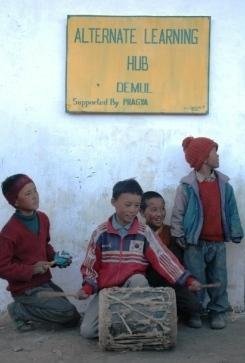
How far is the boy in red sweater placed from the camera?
5102mm

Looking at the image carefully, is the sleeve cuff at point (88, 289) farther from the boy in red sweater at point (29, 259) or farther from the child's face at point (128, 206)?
the child's face at point (128, 206)

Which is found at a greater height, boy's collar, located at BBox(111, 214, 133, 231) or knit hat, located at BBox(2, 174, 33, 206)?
knit hat, located at BBox(2, 174, 33, 206)

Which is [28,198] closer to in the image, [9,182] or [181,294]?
[9,182]

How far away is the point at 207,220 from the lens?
5.39m

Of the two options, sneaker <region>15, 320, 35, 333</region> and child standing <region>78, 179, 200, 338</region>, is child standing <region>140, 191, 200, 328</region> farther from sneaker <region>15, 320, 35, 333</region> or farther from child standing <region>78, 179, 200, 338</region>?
sneaker <region>15, 320, 35, 333</region>

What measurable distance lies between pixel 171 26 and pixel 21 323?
2.45 m

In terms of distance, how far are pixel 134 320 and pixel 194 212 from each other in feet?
3.57

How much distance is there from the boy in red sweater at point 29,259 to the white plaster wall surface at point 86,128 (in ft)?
1.37

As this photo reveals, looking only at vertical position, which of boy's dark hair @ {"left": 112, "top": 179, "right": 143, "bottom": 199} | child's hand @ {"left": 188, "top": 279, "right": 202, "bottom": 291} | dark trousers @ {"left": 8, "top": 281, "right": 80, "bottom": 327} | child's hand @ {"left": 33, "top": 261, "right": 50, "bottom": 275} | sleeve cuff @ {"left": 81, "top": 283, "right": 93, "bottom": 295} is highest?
boy's dark hair @ {"left": 112, "top": 179, "right": 143, "bottom": 199}

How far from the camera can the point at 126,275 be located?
4.97m

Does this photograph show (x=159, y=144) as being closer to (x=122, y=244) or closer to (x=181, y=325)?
(x=122, y=244)

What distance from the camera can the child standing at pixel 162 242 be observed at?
5.25 metres

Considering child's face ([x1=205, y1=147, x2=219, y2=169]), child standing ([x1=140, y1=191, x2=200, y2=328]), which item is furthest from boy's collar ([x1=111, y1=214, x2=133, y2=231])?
child's face ([x1=205, y1=147, x2=219, y2=169])

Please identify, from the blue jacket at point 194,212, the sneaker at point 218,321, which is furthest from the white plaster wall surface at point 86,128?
the sneaker at point 218,321
